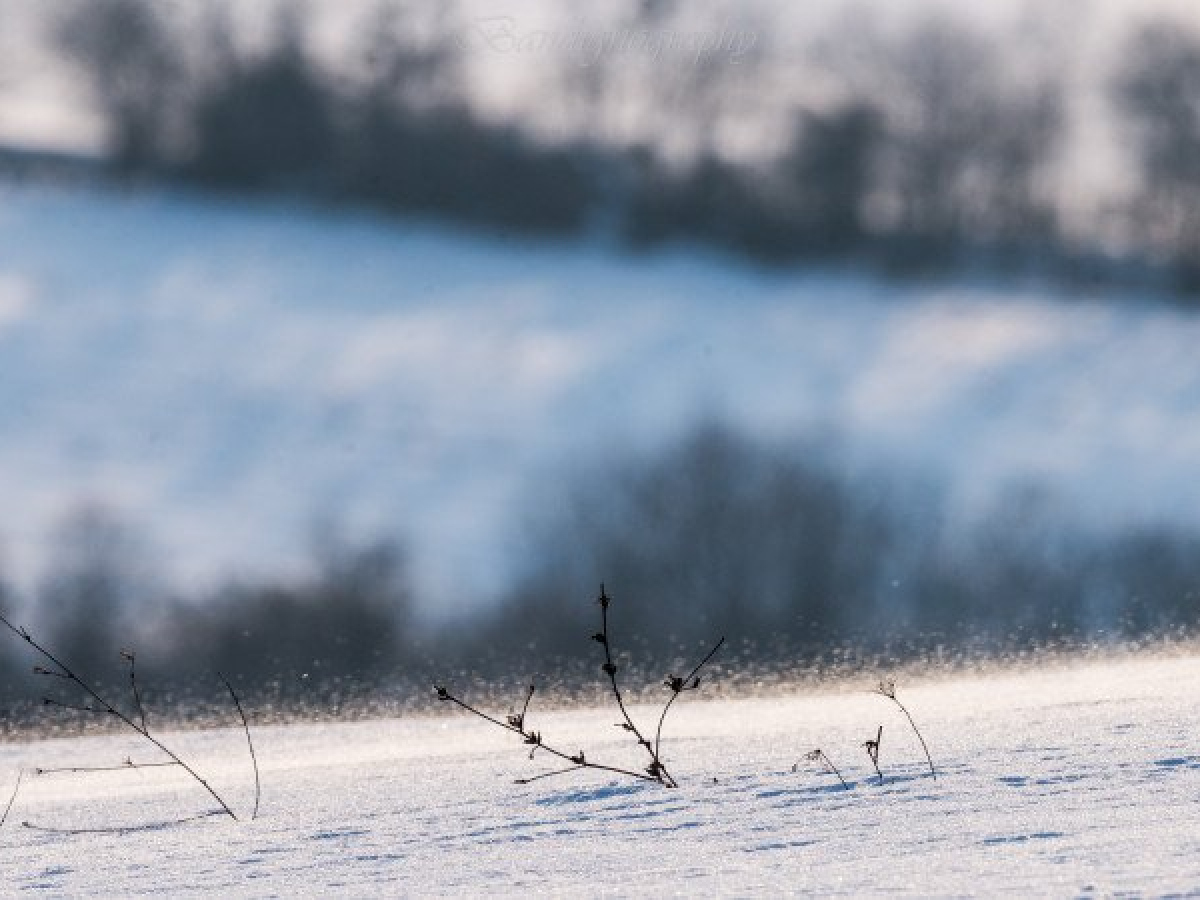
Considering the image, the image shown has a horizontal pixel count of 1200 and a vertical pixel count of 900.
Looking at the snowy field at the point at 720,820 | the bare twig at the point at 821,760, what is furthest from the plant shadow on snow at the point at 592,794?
the bare twig at the point at 821,760

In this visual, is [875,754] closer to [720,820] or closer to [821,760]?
[821,760]

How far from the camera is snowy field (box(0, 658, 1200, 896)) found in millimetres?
1823

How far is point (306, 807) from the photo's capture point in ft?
8.57

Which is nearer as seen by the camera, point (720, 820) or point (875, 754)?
point (720, 820)

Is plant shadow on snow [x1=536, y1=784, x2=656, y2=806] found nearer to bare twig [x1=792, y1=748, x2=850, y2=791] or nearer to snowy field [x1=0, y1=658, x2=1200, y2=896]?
snowy field [x1=0, y1=658, x2=1200, y2=896]

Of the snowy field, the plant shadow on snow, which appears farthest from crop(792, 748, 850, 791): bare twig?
the plant shadow on snow

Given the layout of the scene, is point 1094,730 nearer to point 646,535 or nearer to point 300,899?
point 300,899

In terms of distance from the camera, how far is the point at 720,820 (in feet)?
7.21

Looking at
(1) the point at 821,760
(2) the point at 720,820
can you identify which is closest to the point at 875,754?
(1) the point at 821,760

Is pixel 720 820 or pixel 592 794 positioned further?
pixel 592 794

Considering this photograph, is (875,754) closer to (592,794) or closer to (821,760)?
(821,760)

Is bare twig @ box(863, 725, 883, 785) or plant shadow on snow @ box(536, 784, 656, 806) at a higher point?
bare twig @ box(863, 725, 883, 785)

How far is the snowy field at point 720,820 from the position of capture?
5.98ft

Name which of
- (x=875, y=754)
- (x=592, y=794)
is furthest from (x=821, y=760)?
(x=592, y=794)
